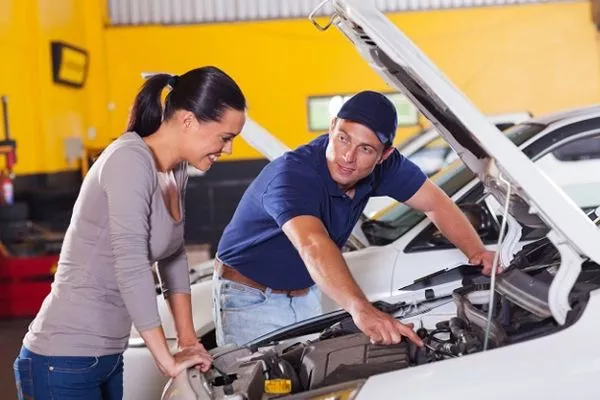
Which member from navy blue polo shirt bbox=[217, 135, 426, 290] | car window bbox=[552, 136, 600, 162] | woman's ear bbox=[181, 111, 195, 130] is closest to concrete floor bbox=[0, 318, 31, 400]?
navy blue polo shirt bbox=[217, 135, 426, 290]

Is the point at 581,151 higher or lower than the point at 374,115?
lower

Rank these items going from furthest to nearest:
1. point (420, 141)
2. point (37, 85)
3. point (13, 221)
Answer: point (37, 85) → point (13, 221) → point (420, 141)

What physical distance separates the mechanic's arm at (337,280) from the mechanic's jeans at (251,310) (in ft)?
1.92

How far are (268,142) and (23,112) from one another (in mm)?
7060

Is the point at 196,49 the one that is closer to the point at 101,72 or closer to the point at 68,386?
the point at 101,72

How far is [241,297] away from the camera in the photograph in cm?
371

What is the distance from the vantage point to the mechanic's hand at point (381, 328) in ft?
8.68

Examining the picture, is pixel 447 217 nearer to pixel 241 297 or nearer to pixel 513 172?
pixel 241 297

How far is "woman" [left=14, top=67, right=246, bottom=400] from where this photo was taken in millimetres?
2496

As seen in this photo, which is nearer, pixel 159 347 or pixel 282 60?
pixel 159 347

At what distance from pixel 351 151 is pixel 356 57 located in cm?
1004

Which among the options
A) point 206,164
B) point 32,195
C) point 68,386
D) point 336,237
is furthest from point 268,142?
point 32,195

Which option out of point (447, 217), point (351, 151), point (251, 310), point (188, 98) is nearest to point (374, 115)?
point (351, 151)

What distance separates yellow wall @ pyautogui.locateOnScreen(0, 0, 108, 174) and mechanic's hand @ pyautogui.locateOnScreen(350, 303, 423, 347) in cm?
893
